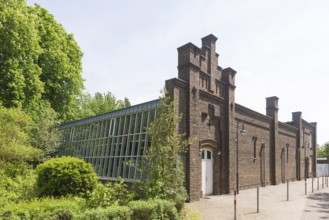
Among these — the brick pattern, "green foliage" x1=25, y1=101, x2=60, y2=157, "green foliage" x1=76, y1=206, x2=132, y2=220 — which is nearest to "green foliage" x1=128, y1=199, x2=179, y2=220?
"green foliage" x1=76, y1=206, x2=132, y2=220

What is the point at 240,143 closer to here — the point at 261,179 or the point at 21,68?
the point at 261,179

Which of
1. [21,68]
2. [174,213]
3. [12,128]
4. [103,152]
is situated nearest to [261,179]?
[103,152]

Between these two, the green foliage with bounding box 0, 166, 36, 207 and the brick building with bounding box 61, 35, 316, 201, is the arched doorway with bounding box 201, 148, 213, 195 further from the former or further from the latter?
the green foliage with bounding box 0, 166, 36, 207

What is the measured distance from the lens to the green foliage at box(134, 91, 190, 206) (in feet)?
34.7

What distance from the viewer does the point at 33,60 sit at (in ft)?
79.6

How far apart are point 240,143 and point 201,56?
764cm

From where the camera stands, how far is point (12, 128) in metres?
15.8

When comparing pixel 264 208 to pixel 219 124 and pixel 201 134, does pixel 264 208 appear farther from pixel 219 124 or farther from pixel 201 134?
pixel 219 124

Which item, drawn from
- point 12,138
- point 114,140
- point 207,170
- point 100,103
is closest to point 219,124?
point 207,170

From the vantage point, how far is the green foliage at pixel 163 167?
10562 mm

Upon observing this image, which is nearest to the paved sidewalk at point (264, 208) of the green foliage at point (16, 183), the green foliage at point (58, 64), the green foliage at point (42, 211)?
the green foliage at point (42, 211)

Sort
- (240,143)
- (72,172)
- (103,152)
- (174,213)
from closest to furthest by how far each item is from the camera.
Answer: (174,213) → (72,172) → (103,152) → (240,143)

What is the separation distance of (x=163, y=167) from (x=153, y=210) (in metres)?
2.24

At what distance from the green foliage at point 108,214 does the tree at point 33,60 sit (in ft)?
52.4
